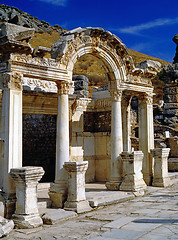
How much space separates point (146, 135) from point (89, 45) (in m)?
4.25

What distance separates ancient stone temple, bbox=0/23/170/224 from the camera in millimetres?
7875

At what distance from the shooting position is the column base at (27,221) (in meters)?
6.86

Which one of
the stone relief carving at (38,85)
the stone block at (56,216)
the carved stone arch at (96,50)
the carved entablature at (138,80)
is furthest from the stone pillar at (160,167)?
the stone block at (56,216)

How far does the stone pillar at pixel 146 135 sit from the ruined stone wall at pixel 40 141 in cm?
396

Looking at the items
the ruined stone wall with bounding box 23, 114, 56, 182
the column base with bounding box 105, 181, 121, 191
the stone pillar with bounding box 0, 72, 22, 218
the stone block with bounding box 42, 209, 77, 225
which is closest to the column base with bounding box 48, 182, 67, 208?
the stone block with bounding box 42, 209, 77, 225

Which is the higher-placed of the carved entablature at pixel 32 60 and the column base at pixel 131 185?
the carved entablature at pixel 32 60

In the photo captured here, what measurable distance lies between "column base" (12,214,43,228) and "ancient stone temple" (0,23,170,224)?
55cm

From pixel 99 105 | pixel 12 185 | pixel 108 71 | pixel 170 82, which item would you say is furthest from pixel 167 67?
pixel 12 185

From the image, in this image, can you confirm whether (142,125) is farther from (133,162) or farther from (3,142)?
(3,142)

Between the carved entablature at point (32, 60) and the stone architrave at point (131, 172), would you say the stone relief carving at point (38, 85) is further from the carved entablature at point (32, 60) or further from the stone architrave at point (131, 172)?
the stone architrave at point (131, 172)

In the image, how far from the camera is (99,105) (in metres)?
13.2

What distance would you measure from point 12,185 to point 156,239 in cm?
365

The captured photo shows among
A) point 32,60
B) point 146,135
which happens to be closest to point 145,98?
point 146,135

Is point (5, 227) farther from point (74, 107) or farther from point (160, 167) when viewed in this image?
point (160, 167)
